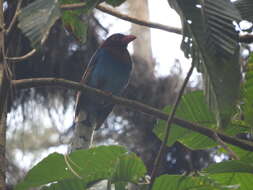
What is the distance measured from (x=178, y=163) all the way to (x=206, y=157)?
0.34m

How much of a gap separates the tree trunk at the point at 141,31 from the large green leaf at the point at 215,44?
5.98 metres

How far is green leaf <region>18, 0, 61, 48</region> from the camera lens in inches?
48.8

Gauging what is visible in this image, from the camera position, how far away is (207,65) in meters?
1.51

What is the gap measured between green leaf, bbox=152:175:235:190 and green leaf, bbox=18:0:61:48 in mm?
649

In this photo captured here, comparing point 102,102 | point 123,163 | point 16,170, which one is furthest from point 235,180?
point 16,170

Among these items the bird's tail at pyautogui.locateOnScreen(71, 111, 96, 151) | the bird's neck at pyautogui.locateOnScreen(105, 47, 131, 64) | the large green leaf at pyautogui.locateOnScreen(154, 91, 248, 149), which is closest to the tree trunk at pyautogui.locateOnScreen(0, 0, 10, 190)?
the large green leaf at pyautogui.locateOnScreen(154, 91, 248, 149)

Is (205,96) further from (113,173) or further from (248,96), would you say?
(248,96)

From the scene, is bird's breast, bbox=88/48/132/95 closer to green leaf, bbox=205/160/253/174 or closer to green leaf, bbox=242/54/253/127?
green leaf, bbox=242/54/253/127

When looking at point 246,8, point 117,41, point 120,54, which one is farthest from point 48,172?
point 117,41

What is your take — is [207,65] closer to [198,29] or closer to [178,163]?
[198,29]

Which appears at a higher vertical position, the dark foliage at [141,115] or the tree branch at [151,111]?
the tree branch at [151,111]

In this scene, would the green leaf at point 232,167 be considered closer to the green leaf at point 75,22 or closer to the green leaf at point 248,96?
the green leaf at point 248,96

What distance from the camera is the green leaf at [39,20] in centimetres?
124

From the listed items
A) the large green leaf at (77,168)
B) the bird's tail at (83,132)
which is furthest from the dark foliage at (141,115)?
the large green leaf at (77,168)
